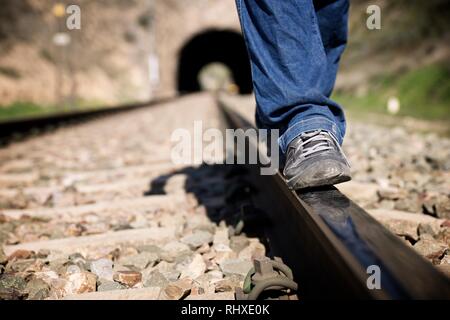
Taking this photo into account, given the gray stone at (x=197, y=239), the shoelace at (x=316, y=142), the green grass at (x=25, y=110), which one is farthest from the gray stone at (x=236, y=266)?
the green grass at (x=25, y=110)

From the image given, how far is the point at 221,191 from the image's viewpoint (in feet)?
7.56

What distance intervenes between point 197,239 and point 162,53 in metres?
24.3

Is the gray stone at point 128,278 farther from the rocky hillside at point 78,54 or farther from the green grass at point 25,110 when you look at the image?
the rocky hillside at point 78,54

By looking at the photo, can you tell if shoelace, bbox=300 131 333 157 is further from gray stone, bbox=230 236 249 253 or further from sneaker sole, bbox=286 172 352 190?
gray stone, bbox=230 236 249 253

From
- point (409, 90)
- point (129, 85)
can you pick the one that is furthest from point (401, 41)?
point (129, 85)

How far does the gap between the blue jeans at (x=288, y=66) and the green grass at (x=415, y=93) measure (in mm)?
5622

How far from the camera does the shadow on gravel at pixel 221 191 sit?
5.17 ft

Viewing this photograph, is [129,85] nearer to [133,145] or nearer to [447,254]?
[133,145]

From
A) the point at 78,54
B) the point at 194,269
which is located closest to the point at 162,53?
the point at 78,54

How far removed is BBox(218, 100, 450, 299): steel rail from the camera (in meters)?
0.65

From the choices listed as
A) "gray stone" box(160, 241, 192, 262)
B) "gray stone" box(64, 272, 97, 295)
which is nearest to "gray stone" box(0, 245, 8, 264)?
"gray stone" box(64, 272, 97, 295)

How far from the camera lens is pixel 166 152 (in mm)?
3820

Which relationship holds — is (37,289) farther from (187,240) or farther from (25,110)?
(25,110)

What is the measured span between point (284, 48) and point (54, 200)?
1.76 meters
